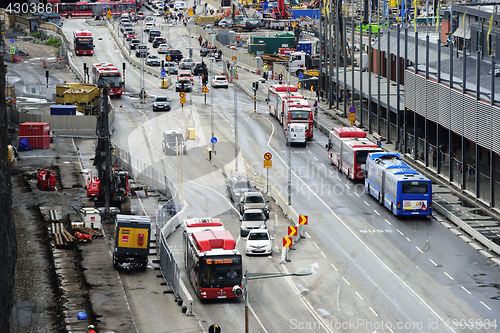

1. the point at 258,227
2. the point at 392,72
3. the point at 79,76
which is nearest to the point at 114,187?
the point at 258,227

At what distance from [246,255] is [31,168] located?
30.0 m

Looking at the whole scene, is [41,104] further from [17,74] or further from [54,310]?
[54,310]

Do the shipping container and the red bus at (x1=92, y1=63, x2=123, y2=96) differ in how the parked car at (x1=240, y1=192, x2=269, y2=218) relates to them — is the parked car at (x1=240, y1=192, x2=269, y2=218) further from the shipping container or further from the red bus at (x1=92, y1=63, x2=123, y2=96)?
the red bus at (x1=92, y1=63, x2=123, y2=96)

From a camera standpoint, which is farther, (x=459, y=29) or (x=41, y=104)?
(x=41, y=104)

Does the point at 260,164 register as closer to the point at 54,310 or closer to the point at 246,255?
the point at 246,255

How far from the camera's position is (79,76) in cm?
11756

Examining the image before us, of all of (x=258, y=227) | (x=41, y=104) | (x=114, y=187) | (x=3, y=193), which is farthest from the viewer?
(x=41, y=104)

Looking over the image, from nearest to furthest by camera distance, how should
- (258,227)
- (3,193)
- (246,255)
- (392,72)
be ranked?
(3,193)
(246,255)
(258,227)
(392,72)

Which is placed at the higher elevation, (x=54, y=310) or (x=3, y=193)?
(x=3, y=193)

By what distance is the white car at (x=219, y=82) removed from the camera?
10962cm

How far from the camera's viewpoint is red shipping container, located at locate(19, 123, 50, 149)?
8088cm

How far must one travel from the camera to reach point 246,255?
51.2 meters

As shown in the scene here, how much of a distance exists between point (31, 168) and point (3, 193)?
49431 millimetres

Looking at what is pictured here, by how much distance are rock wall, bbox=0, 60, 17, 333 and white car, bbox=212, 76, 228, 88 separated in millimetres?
82309
